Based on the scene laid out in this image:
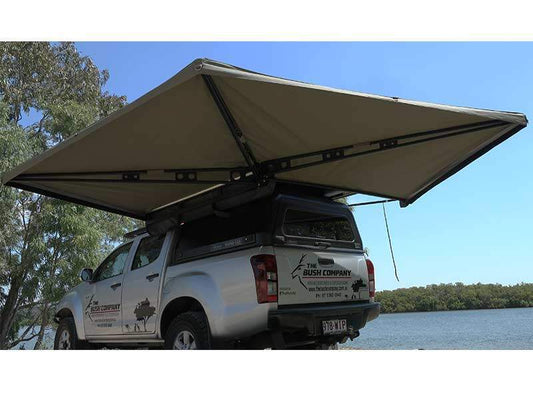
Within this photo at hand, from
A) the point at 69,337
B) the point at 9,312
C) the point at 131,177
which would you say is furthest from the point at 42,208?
the point at 131,177

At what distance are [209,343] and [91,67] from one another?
1561 centimetres

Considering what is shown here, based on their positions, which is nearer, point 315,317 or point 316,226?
point 315,317

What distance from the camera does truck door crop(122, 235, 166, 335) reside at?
5.24 m

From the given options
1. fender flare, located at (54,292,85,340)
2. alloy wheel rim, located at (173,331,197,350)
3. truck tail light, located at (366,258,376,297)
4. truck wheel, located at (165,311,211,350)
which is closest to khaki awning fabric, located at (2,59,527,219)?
truck tail light, located at (366,258,376,297)

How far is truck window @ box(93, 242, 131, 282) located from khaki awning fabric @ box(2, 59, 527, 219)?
711 mm

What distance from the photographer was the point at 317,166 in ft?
17.0

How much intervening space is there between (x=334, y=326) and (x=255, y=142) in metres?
2.04

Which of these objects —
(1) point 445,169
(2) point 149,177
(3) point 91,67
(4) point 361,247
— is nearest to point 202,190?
(2) point 149,177

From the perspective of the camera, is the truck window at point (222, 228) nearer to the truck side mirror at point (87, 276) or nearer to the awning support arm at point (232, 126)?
the awning support arm at point (232, 126)

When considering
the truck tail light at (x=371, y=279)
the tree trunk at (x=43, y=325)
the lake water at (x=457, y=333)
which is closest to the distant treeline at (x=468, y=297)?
the lake water at (x=457, y=333)

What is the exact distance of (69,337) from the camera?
6570 mm

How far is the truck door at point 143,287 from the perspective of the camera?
524 cm

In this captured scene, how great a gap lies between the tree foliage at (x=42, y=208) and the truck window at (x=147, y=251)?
25.2ft

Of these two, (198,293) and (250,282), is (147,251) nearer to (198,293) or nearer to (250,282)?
(198,293)
